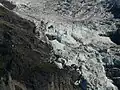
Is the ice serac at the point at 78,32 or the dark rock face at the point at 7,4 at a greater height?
the dark rock face at the point at 7,4

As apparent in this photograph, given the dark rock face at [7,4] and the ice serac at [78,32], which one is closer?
the ice serac at [78,32]

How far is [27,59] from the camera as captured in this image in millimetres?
12492

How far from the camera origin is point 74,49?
11672 millimetres

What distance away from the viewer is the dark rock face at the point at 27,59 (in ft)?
37.3

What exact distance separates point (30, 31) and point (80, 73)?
107 inches

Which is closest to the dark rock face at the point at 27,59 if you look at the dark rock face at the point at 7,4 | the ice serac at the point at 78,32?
the ice serac at the point at 78,32

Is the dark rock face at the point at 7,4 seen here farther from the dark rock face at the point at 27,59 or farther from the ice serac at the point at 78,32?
the dark rock face at the point at 27,59

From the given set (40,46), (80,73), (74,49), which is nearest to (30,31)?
(40,46)

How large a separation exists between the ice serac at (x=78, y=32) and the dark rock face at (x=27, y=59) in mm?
248

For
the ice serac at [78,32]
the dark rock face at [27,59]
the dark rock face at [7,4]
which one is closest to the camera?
the ice serac at [78,32]

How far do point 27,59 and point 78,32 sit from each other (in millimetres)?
2052

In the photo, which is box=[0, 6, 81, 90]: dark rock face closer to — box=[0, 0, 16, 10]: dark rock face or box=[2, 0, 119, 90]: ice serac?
box=[2, 0, 119, 90]: ice serac

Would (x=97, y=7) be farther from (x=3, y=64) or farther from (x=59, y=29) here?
(x=3, y=64)

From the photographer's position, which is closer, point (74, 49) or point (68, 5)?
point (74, 49)
